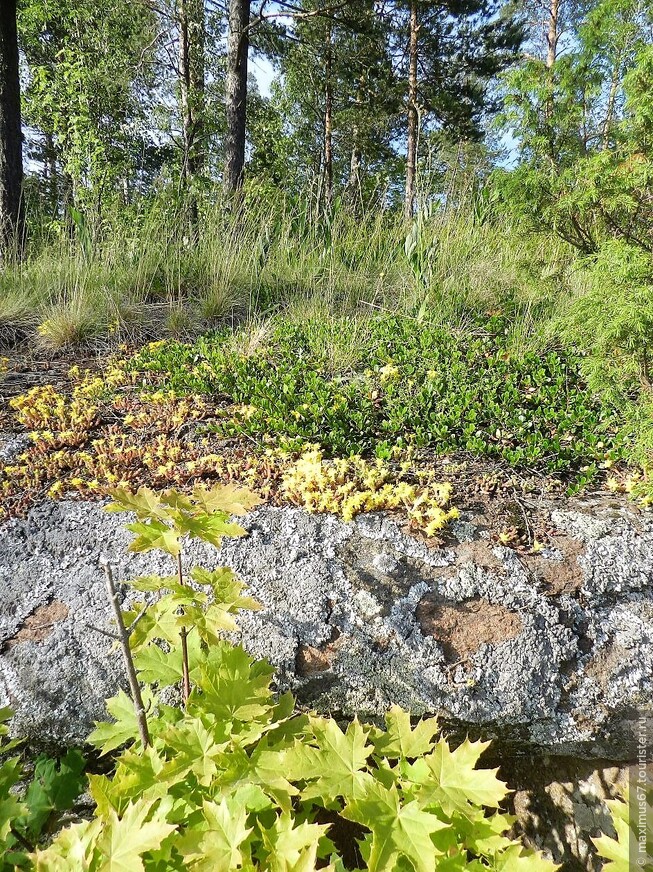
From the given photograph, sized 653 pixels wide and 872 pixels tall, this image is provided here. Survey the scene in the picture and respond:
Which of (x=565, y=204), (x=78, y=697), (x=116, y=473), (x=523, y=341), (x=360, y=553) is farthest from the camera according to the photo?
(x=523, y=341)

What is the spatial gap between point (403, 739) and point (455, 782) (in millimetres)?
154

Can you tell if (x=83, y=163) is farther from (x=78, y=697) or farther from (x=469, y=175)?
(x=78, y=697)

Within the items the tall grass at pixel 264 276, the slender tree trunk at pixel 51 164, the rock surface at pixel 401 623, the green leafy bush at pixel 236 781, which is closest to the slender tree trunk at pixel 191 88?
the tall grass at pixel 264 276

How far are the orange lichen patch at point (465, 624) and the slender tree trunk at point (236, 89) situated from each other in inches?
252

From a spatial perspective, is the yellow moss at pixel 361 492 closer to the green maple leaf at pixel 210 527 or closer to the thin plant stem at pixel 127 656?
the green maple leaf at pixel 210 527

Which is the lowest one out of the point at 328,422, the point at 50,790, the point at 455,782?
the point at 50,790

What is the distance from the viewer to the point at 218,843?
0.86 m

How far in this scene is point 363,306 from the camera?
173 inches

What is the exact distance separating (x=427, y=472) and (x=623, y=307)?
1.05m

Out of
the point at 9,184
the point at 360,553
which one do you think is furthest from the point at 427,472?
the point at 9,184

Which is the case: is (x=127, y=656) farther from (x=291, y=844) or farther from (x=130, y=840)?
(x=291, y=844)

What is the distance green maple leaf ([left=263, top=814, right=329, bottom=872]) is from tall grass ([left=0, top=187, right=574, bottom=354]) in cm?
258

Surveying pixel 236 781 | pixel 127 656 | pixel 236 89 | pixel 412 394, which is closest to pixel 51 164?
pixel 236 89

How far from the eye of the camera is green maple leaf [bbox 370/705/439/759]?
3.67 ft
